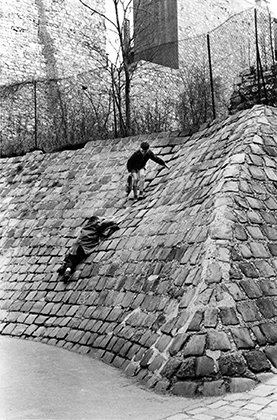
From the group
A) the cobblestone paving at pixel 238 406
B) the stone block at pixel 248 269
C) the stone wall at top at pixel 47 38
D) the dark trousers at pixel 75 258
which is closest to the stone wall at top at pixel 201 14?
the stone wall at top at pixel 47 38

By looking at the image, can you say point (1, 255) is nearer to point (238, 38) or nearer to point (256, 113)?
point (256, 113)

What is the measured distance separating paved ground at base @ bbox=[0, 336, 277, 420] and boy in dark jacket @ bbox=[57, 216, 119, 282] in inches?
103

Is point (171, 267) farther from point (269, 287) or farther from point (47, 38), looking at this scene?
point (47, 38)

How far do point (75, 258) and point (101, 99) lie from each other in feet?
33.3

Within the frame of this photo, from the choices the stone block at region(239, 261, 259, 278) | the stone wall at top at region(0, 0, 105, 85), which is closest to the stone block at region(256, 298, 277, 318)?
the stone block at region(239, 261, 259, 278)

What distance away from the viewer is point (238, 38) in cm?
1967

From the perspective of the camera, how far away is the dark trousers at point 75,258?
9.86m

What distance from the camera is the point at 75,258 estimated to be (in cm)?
991

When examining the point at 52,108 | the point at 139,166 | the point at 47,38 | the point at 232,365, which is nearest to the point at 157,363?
the point at 232,365

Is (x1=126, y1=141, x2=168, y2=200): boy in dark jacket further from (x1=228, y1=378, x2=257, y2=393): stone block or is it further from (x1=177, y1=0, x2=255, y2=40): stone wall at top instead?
(x1=177, y1=0, x2=255, y2=40): stone wall at top

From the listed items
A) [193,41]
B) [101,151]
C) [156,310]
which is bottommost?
[156,310]

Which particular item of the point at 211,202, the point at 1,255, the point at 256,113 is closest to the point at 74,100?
the point at 1,255

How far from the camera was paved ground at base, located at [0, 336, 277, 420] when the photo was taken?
4.89m

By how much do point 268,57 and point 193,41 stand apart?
126 inches
